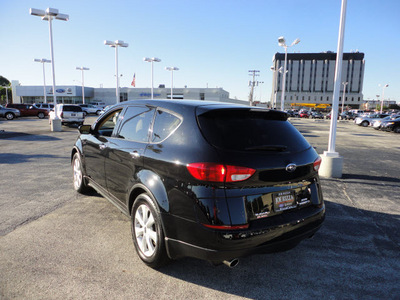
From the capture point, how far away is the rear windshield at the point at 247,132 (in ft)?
8.73

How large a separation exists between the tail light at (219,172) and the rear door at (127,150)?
2.90 ft

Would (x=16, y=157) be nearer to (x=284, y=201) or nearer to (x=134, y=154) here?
(x=134, y=154)

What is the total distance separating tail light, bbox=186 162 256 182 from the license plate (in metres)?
0.42

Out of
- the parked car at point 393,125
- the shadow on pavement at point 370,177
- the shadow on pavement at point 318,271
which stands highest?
the parked car at point 393,125

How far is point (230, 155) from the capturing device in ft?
8.30

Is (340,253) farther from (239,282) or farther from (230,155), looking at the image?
(230,155)

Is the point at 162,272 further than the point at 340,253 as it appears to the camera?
No

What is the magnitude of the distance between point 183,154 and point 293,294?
5.35 feet

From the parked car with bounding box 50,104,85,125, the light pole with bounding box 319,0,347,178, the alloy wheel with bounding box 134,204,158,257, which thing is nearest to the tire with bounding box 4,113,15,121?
the parked car with bounding box 50,104,85,125

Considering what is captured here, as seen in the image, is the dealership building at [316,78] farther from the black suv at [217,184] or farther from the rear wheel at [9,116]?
the black suv at [217,184]

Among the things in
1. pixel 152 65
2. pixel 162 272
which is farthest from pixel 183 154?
pixel 152 65

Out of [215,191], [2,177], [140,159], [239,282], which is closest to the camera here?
[215,191]

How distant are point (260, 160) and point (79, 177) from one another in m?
3.88

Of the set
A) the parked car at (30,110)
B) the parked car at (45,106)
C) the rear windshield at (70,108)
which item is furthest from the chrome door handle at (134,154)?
the parked car at (45,106)
